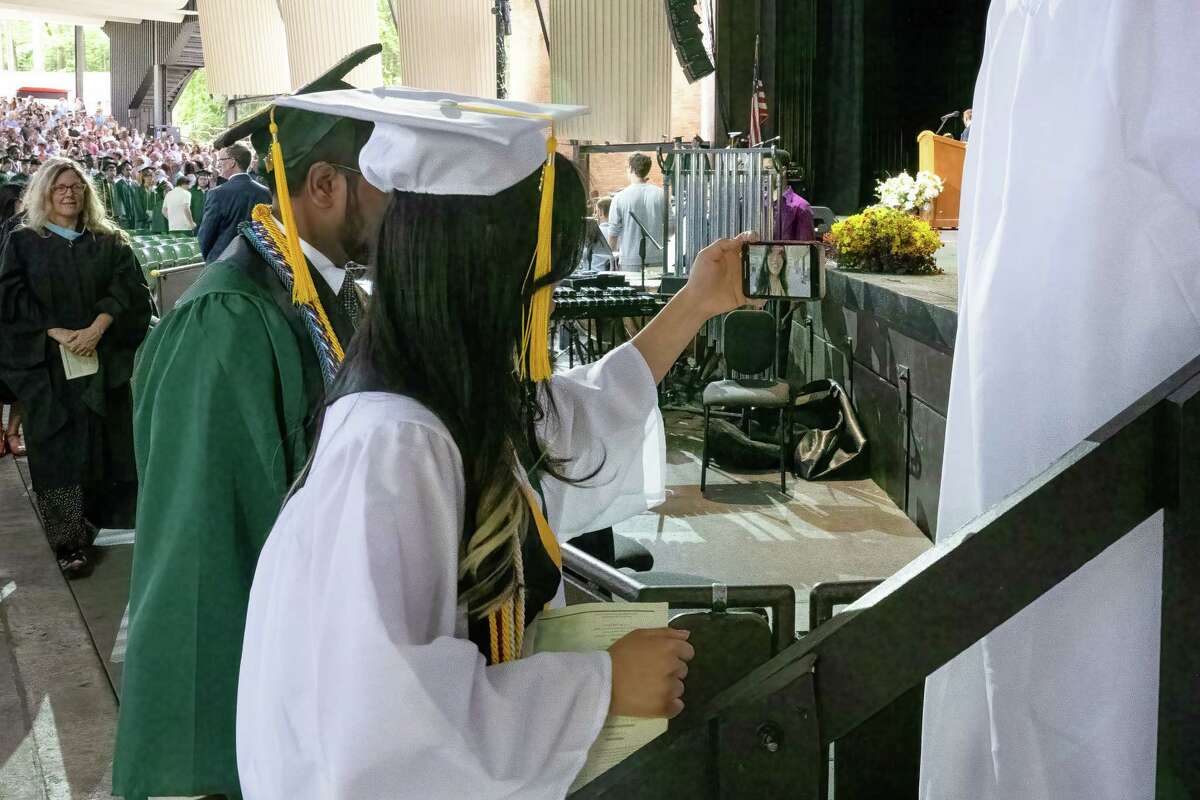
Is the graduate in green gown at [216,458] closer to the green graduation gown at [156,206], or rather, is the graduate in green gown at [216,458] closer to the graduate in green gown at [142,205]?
the graduate in green gown at [142,205]

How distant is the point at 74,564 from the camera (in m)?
5.32

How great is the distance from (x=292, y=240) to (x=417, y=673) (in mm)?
925

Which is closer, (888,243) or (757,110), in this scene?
(888,243)

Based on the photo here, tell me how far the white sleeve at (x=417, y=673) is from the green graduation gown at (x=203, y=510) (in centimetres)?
70

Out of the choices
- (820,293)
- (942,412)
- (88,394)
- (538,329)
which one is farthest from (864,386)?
(538,329)

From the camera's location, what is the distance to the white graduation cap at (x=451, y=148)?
1.26 m

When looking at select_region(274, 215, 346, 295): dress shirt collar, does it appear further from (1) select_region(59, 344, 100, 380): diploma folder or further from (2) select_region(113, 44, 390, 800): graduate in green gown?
(1) select_region(59, 344, 100, 380): diploma folder

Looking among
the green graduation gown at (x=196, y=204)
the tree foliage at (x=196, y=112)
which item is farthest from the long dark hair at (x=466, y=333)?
the tree foliage at (x=196, y=112)

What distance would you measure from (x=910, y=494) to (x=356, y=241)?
4510 mm

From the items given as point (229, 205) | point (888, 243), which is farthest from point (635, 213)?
point (229, 205)

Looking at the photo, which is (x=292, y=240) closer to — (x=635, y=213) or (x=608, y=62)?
(x=608, y=62)

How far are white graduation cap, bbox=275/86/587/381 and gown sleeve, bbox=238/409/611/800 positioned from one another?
263 millimetres

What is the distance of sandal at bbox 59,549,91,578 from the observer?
530 centimetres

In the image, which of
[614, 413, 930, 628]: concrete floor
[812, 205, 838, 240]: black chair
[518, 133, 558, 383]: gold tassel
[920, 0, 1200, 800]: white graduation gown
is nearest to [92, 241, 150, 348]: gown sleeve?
[614, 413, 930, 628]: concrete floor
